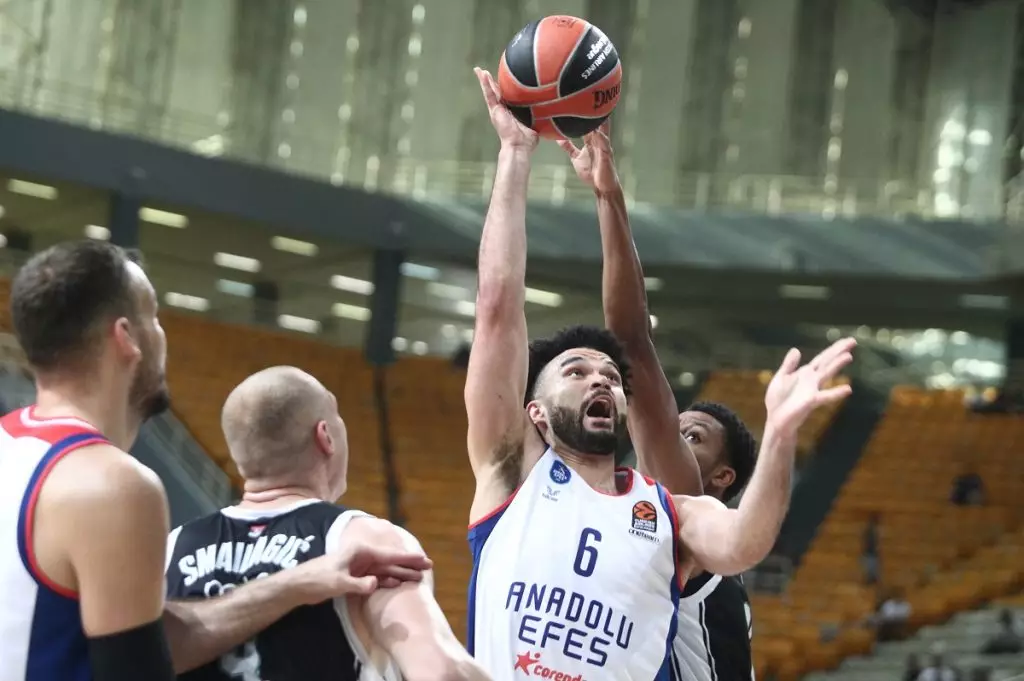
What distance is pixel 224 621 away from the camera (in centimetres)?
303

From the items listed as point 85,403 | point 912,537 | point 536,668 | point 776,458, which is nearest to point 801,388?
point 776,458

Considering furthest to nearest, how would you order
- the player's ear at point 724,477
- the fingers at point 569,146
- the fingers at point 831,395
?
1. the player's ear at point 724,477
2. the fingers at point 569,146
3. the fingers at point 831,395

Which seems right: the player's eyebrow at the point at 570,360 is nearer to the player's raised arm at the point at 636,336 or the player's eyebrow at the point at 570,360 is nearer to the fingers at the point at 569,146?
the player's raised arm at the point at 636,336

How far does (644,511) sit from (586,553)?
0.82 ft

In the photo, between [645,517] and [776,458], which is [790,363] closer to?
[776,458]

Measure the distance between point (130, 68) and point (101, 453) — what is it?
60.2 ft

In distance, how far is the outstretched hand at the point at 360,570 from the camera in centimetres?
296

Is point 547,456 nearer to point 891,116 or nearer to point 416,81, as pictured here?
point 416,81

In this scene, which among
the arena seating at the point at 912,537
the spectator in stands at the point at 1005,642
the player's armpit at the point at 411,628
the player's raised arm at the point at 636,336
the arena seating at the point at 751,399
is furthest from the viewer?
the arena seating at the point at 751,399

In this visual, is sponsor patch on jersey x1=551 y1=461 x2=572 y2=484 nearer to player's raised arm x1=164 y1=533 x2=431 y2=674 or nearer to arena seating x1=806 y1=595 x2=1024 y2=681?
player's raised arm x1=164 y1=533 x2=431 y2=674

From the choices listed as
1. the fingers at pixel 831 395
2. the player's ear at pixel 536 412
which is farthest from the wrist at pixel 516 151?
the fingers at pixel 831 395

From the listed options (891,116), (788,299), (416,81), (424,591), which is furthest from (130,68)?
(424,591)

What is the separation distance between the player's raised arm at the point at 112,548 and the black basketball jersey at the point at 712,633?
254 cm

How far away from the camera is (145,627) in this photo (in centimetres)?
259
